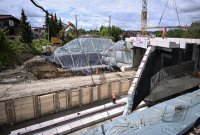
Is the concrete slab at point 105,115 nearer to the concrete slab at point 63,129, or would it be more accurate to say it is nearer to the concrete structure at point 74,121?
the concrete structure at point 74,121

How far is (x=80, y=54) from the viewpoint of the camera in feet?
123

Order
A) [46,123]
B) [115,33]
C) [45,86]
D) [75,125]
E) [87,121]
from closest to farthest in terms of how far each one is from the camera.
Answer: [75,125]
[46,123]
[87,121]
[45,86]
[115,33]

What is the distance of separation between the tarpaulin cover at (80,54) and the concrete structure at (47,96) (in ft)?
27.0

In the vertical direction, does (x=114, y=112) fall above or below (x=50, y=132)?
above

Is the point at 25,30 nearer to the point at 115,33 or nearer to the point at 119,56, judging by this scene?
the point at 119,56

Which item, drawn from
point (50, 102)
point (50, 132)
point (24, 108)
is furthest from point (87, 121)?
point (24, 108)

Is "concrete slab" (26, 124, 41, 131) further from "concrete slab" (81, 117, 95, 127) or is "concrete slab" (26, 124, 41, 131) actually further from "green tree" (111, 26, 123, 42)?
"green tree" (111, 26, 123, 42)

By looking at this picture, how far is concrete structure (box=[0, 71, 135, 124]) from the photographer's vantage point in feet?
54.4

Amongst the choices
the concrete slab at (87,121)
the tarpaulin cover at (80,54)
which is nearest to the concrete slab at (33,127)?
the concrete slab at (87,121)

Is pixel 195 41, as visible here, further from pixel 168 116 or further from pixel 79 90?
pixel 79 90

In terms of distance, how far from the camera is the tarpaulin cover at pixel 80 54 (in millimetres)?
35909

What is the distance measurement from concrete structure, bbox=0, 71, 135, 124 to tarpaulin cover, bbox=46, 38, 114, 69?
8.23 m

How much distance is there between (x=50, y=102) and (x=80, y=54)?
20214 millimetres

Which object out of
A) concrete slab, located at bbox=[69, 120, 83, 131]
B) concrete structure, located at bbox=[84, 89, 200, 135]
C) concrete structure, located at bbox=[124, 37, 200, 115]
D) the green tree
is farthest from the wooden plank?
the green tree
